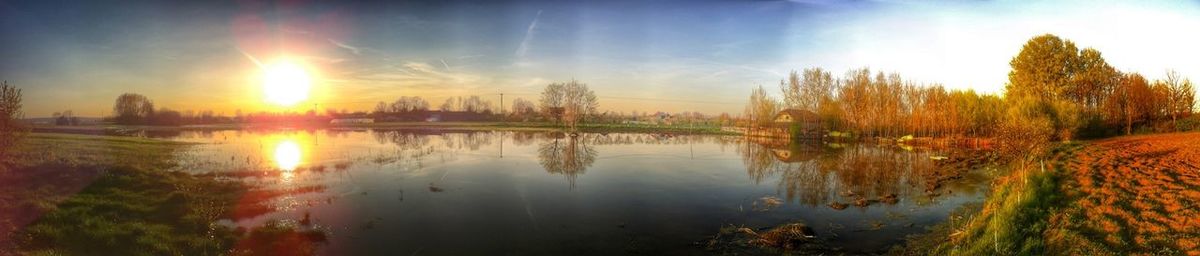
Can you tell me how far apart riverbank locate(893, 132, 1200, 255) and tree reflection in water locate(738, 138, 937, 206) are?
2.26 metres

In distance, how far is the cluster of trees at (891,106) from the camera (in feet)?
92.0

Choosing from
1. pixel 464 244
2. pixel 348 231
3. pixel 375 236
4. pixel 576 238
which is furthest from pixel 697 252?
pixel 348 231

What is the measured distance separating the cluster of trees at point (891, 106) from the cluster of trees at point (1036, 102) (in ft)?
0.17

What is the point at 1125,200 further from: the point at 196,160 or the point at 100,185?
the point at 196,160

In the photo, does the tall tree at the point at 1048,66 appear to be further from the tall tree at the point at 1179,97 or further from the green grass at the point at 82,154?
the green grass at the point at 82,154

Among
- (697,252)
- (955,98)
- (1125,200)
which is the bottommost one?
(697,252)

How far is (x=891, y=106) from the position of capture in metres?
32.6

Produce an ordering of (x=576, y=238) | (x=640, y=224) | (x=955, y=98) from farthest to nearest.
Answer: (x=955, y=98) < (x=640, y=224) < (x=576, y=238)

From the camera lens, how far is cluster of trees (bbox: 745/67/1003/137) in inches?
1104

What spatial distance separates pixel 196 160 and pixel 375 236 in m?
13.0

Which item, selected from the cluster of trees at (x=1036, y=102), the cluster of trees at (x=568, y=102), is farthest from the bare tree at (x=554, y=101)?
the cluster of trees at (x=1036, y=102)

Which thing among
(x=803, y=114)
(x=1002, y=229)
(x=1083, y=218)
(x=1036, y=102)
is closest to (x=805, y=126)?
(x=803, y=114)

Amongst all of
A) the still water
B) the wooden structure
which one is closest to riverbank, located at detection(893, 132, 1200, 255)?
the still water

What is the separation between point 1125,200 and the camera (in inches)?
321
